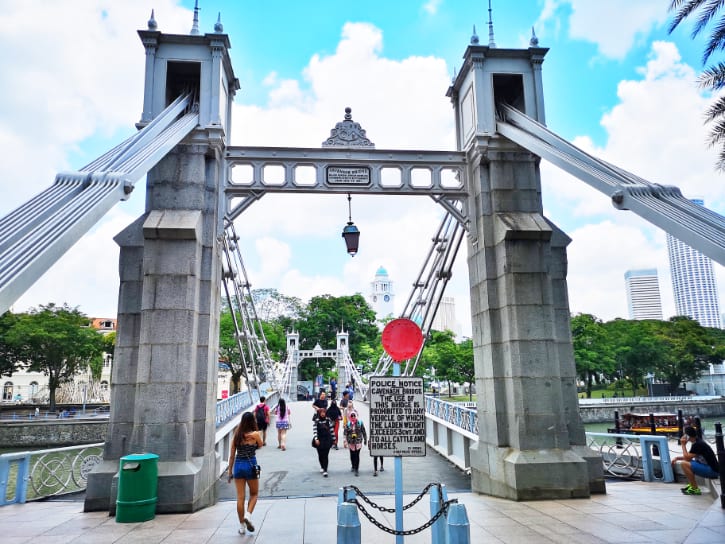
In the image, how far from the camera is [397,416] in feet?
17.2

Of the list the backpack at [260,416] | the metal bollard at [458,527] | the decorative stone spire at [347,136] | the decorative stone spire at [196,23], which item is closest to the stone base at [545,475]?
the metal bollard at [458,527]

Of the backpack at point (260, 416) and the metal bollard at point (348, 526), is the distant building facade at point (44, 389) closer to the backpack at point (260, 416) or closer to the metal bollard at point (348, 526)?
the backpack at point (260, 416)

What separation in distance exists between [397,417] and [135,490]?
4.49 metres

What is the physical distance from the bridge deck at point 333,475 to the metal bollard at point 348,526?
4939mm

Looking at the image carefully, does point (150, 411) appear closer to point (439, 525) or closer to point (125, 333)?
point (125, 333)

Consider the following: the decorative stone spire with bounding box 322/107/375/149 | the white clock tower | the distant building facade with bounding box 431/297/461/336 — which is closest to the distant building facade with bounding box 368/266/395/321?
the white clock tower

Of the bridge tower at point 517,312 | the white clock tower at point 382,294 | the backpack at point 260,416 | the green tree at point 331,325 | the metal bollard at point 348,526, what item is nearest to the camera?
the metal bollard at point 348,526

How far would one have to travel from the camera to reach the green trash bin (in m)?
7.34

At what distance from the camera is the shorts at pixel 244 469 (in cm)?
693

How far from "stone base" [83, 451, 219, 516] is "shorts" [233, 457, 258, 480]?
1.48 m

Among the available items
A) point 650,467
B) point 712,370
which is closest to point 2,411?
point 650,467

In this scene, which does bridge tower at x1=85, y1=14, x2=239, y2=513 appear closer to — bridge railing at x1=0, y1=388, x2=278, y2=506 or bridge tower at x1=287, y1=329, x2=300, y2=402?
bridge railing at x1=0, y1=388, x2=278, y2=506

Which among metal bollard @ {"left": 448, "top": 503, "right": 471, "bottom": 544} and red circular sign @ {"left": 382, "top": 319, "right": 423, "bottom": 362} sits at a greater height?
red circular sign @ {"left": 382, "top": 319, "right": 423, "bottom": 362}

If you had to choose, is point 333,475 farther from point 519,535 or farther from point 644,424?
point 644,424
